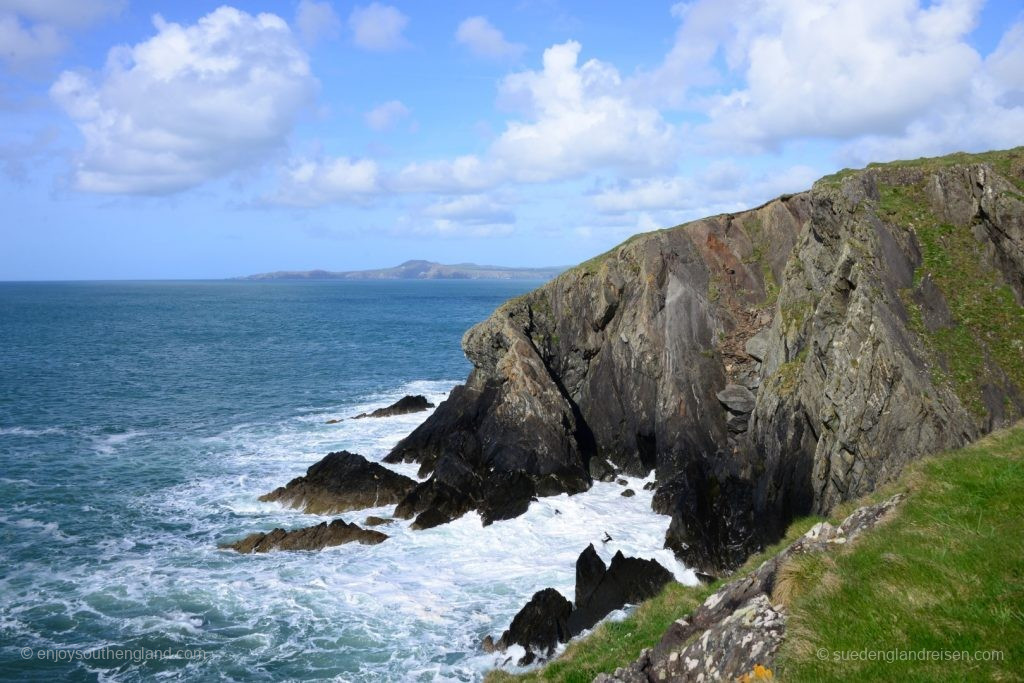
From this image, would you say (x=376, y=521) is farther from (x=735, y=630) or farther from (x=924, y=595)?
(x=924, y=595)

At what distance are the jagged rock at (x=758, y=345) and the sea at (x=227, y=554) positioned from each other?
→ 10113mm

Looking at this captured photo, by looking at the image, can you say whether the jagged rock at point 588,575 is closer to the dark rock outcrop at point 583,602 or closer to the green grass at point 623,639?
the dark rock outcrop at point 583,602

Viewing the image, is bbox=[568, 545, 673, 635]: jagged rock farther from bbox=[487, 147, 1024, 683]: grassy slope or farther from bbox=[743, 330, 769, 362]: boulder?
bbox=[743, 330, 769, 362]: boulder

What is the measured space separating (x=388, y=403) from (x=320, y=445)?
43.4 ft

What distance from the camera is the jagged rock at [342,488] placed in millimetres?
35500

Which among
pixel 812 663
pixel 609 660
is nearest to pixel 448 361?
pixel 609 660

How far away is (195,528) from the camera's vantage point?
32969 mm

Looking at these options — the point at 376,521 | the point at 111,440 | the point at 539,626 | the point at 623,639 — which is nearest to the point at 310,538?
the point at 376,521

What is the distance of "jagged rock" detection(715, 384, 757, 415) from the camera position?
37781mm

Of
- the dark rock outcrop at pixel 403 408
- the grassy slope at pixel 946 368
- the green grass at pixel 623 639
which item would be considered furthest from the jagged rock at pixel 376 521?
the dark rock outcrop at pixel 403 408

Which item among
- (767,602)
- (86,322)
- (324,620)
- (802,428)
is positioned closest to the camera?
(767,602)

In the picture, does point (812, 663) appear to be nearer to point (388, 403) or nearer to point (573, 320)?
point (573, 320)

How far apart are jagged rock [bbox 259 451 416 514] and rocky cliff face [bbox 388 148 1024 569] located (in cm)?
189

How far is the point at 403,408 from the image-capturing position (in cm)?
5562
